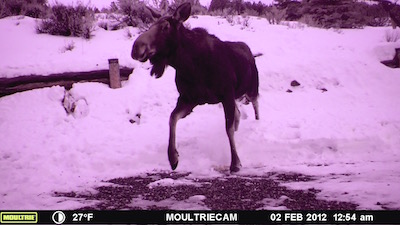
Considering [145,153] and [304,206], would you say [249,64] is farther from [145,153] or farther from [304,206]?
[304,206]

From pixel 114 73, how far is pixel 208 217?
19.0ft

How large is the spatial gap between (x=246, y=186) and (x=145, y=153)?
84.0 inches

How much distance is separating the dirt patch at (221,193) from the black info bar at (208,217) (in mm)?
451

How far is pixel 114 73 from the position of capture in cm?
833

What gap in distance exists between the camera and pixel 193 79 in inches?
216

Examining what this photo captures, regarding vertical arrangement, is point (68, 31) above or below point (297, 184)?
above

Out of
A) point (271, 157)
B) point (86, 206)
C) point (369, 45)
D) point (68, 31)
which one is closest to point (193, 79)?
point (271, 157)

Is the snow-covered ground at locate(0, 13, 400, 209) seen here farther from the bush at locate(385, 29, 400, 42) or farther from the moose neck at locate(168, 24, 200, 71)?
the bush at locate(385, 29, 400, 42)

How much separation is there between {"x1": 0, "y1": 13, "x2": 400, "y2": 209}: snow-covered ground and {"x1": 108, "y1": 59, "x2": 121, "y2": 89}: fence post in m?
0.22

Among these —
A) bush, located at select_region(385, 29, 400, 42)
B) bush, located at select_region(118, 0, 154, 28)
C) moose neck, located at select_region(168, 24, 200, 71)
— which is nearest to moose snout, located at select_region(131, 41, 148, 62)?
moose neck, located at select_region(168, 24, 200, 71)

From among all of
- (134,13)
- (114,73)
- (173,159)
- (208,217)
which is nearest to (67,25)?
(134,13)

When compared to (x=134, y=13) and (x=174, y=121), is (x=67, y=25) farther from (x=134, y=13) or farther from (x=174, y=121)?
(x=174, y=121)

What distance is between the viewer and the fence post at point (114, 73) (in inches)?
326

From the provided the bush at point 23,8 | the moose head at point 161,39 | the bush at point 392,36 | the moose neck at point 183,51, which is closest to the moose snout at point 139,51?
the moose head at point 161,39
